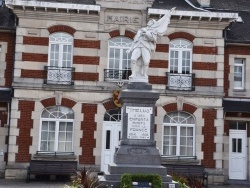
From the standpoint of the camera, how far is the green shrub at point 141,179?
12539 millimetres

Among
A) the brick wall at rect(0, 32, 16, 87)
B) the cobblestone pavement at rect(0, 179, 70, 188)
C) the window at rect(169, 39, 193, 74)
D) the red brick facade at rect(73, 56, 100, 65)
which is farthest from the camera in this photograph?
the window at rect(169, 39, 193, 74)

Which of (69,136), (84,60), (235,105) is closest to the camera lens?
(69,136)

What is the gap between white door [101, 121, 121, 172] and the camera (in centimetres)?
2108

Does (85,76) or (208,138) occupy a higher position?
(85,76)

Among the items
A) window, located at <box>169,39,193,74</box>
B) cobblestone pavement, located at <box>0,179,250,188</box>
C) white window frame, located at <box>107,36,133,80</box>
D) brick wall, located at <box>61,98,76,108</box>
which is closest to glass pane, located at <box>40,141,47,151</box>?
cobblestone pavement, located at <box>0,179,250,188</box>

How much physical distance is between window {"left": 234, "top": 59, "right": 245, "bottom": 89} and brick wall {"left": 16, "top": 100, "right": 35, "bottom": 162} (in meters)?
9.85

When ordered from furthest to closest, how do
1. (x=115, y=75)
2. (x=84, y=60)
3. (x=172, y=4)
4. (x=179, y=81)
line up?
(x=172, y=4), (x=179, y=81), (x=115, y=75), (x=84, y=60)

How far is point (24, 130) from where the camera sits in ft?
67.9

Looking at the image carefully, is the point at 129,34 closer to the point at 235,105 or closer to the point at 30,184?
the point at 235,105

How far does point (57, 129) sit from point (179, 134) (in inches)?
215

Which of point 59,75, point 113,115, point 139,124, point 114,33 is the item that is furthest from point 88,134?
point 139,124

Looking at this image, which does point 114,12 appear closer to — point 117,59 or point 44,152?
point 117,59

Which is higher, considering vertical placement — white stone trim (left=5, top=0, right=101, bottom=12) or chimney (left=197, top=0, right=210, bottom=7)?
chimney (left=197, top=0, right=210, bottom=7)

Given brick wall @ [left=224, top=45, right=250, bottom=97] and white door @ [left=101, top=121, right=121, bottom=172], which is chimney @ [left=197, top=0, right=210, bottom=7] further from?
white door @ [left=101, top=121, right=121, bottom=172]
